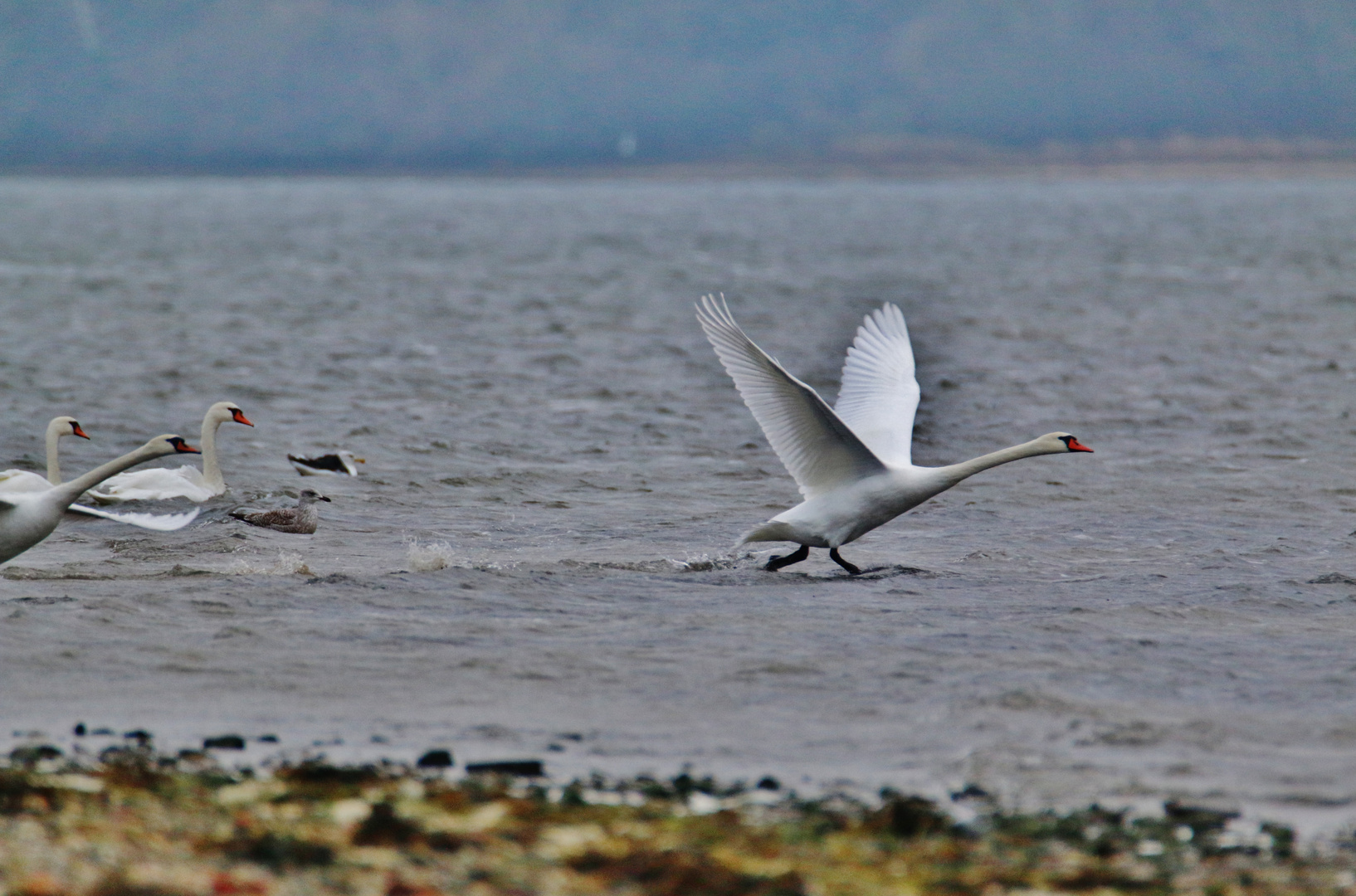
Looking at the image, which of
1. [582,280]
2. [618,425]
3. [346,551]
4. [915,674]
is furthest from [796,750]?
[582,280]

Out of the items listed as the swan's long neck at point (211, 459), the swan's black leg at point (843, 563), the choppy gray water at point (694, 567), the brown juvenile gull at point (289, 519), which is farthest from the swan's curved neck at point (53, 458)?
the swan's black leg at point (843, 563)

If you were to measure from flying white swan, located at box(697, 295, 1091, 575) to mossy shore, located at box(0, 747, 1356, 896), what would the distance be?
172 inches

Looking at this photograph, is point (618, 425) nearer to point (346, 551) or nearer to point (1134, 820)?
point (346, 551)

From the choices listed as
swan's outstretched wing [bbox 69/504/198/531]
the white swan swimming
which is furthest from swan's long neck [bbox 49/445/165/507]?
the white swan swimming

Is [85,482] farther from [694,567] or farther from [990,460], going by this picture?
[990,460]

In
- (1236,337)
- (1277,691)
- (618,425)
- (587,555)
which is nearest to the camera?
(1277,691)

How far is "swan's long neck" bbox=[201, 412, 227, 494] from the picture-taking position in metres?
14.2

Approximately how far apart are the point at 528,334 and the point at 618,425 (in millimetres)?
11786

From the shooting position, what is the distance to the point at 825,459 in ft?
36.4

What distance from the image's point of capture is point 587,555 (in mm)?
11852

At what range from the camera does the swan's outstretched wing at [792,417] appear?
10453 mm

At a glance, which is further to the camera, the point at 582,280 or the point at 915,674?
the point at 582,280

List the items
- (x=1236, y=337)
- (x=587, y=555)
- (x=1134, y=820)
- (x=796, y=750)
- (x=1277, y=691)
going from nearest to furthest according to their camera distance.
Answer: (x=1134, y=820), (x=796, y=750), (x=1277, y=691), (x=587, y=555), (x=1236, y=337)

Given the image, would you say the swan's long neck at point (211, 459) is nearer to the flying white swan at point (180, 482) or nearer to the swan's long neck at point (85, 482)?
the flying white swan at point (180, 482)
